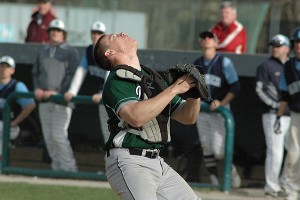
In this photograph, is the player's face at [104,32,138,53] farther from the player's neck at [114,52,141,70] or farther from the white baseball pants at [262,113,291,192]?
the white baseball pants at [262,113,291,192]

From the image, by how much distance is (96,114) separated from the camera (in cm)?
1076

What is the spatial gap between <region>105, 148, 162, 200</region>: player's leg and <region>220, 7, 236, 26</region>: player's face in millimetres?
5703

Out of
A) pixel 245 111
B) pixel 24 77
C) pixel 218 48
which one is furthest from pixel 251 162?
pixel 24 77

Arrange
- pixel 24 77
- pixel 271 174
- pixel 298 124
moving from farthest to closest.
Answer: pixel 24 77 < pixel 271 174 < pixel 298 124

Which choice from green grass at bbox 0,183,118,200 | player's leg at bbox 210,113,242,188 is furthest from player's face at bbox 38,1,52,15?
player's leg at bbox 210,113,242,188

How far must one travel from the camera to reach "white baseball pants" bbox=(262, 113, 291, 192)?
973cm

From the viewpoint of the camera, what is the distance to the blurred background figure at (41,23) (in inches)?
477

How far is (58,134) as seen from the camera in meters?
10.6

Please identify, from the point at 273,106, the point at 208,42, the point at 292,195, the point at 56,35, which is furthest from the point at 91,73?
the point at 292,195

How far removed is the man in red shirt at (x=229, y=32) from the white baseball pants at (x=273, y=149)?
1.57 metres

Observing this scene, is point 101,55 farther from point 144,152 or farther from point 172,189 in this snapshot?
point 172,189

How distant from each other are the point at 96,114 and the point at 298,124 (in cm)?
279

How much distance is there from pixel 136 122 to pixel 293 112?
428 cm

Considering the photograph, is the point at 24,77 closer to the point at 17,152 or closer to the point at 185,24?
the point at 17,152
